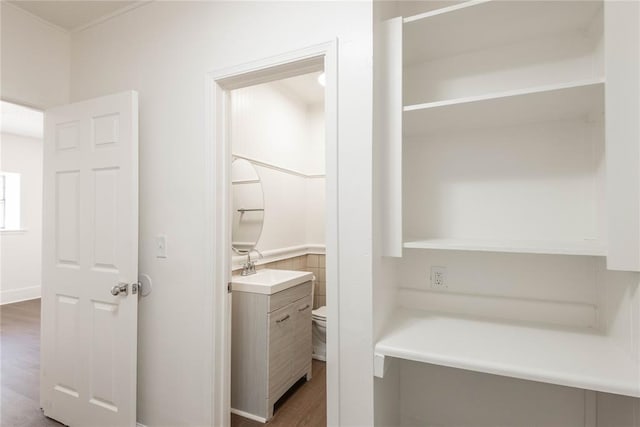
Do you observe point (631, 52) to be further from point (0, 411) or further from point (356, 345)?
point (0, 411)

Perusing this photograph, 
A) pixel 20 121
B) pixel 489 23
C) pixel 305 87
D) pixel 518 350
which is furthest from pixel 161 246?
pixel 20 121

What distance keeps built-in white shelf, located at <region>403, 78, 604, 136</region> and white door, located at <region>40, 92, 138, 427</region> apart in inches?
62.1

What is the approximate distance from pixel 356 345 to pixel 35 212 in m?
6.07

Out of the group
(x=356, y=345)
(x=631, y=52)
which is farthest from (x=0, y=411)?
(x=631, y=52)

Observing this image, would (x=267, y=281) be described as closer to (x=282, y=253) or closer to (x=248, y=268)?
(x=248, y=268)

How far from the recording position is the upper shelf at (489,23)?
116 cm

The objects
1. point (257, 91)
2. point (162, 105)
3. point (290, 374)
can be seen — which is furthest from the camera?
point (257, 91)

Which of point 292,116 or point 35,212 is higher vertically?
point 292,116

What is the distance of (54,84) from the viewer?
6.73ft

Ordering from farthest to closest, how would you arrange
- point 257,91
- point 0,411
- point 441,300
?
point 257,91, point 0,411, point 441,300

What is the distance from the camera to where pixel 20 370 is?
2586mm

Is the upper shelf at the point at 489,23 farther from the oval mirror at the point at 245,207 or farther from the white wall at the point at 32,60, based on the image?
the white wall at the point at 32,60

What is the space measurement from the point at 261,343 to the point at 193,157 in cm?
124

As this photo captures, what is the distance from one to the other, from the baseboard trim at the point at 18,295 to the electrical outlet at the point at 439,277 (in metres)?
6.12
